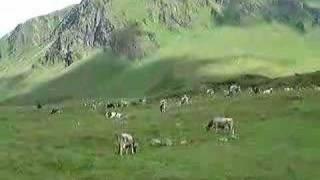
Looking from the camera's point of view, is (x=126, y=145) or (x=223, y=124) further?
(x=223, y=124)

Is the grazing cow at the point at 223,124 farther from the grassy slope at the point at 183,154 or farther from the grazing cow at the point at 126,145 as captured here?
the grazing cow at the point at 126,145

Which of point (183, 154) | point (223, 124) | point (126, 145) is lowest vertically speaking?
point (183, 154)

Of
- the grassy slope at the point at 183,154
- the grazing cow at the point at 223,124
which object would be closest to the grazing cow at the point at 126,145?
the grassy slope at the point at 183,154

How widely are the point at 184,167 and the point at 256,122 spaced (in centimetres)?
2760

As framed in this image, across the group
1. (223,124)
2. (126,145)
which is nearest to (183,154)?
(126,145)

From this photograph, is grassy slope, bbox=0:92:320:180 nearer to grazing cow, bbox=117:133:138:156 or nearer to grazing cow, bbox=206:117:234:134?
grazing cow, bbox=117:133:138:156

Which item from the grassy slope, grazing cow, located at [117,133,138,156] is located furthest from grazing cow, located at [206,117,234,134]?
grazing cow, located at [117,133,138,156]

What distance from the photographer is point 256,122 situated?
223 ft

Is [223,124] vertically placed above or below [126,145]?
above

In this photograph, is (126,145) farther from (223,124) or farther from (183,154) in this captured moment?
(223,124)

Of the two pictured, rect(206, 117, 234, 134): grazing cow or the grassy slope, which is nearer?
the grassy slope

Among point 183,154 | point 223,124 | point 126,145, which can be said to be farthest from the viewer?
point 223,124

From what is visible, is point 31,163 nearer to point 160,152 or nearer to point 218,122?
point 160,152

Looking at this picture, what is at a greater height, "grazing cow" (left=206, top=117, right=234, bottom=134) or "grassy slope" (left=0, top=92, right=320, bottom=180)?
"grazing cow" (left=206, top=117, right=234, bottom=134)
